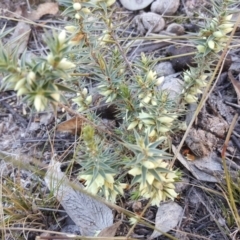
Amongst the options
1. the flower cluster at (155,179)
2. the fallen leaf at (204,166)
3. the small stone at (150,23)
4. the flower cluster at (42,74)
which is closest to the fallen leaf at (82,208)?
the flower cluster at (155,179)

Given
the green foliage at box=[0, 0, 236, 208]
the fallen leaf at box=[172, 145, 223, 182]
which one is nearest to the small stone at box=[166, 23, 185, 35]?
the green foliage at box=[0, 0, 236, 208]

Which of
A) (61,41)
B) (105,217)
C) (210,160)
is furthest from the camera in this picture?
(210,160)

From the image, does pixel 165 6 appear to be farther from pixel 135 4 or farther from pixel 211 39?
pixel 211 39

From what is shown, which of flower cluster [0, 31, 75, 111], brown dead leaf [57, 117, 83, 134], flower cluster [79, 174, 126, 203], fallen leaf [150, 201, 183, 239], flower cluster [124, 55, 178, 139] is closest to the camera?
flower cluster [0, 31, 75, 111]

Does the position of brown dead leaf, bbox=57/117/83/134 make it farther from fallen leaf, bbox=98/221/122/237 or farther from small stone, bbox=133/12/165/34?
small stone, bbox=133/12/165/34

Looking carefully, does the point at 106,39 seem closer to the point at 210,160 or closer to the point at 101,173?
the point at 101,173

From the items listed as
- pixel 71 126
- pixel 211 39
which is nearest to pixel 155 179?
pixel 211 39

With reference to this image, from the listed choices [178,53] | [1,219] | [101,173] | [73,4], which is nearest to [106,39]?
[73,4]

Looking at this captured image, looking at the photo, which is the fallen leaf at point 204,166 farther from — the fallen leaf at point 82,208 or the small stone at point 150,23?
the small stone at point 150,23
